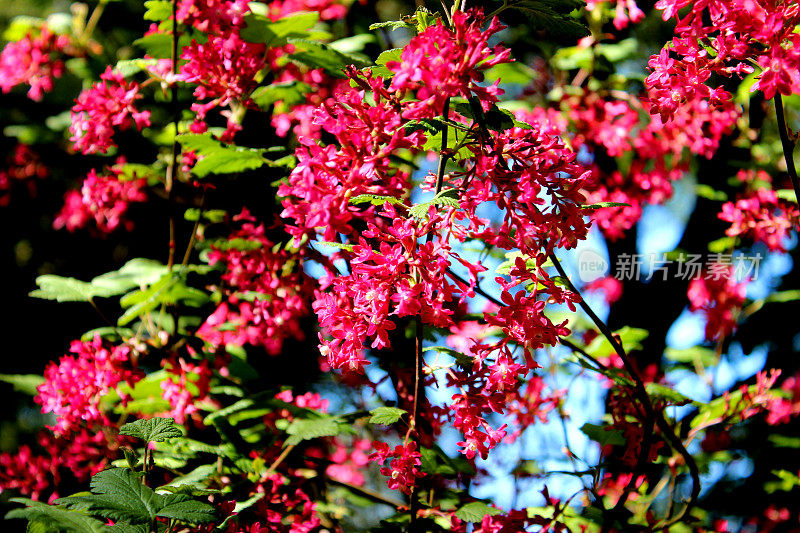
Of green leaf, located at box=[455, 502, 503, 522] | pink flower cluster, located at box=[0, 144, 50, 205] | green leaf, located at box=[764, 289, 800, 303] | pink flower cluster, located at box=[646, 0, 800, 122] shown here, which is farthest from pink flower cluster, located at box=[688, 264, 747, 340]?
pink flower cluster, located at box=[0, 144, 50, 205]

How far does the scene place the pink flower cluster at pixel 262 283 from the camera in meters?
2.21

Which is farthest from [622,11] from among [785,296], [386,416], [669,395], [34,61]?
[34,61]

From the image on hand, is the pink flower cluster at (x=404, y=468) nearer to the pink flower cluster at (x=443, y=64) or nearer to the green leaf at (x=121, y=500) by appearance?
the green leaf at (x=121, y=500)

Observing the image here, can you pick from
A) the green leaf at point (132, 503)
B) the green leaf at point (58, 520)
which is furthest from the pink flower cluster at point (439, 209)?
the green leaf at point (58, 520)

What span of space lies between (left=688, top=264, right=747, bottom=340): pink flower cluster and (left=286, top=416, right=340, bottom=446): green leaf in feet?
7.75

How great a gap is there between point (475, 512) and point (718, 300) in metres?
2.43

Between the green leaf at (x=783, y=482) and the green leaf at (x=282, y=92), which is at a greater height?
the green leaf at (x=282, y=92)

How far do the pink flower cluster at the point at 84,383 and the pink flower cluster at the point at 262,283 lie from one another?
1.29 ft

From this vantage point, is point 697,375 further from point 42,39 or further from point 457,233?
point 42,39

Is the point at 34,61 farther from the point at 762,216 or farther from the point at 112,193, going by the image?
the point at 762,216

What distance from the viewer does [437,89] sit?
3.89 ft

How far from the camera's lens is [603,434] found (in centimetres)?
209

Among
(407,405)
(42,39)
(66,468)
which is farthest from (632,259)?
(42,39)

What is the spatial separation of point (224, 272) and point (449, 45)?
4.97ft
